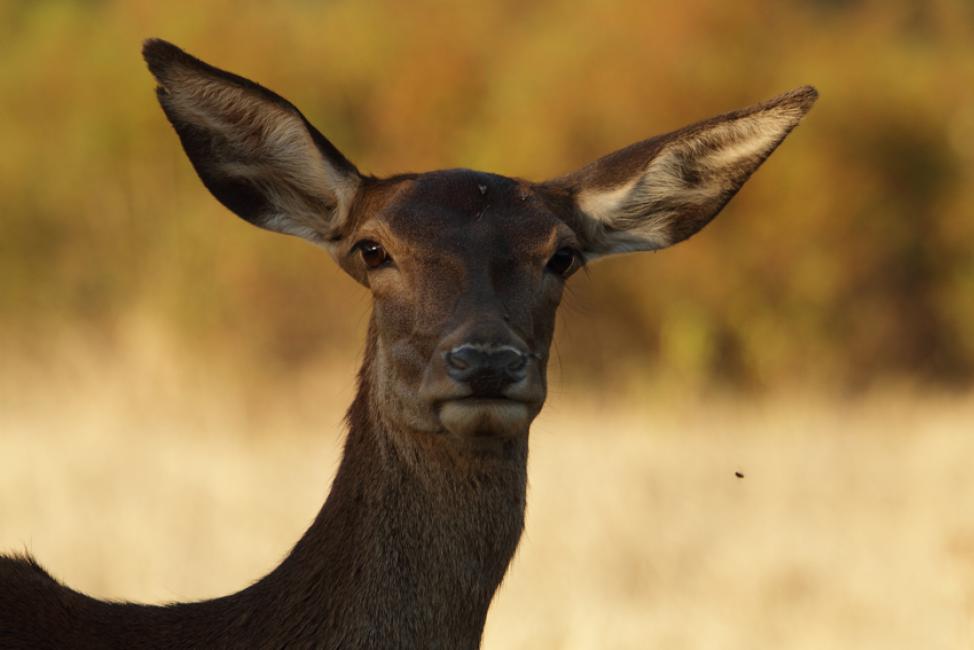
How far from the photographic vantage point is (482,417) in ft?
14.6

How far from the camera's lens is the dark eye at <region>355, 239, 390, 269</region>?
498 centimetres

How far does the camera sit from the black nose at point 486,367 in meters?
4.39

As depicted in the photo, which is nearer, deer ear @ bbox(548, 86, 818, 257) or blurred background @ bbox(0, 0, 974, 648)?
deer ear @ bbox(548, 86, 818, 257)

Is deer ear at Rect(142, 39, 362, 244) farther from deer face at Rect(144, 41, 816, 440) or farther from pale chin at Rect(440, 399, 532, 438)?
pale chin at Rect(440, 399, 532, 438)

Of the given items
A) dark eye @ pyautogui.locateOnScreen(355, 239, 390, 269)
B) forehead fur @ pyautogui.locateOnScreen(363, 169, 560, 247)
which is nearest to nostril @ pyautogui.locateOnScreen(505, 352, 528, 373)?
forehead fur @ pyautogui.locateOnScreen(363, 169, 560, 247)

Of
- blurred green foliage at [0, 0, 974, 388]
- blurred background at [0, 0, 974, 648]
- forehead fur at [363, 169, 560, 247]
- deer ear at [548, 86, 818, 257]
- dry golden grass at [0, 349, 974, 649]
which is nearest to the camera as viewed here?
forehead fur at [363, 169, 560, 247]

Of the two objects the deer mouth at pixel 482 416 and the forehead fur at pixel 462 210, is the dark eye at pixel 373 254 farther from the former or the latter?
the deer mouth at pixel 482 416

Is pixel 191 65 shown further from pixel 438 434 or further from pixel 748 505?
pixel 748 505

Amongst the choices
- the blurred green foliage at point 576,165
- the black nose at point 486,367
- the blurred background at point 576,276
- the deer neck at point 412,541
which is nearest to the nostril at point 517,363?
the black nose at point 486,367

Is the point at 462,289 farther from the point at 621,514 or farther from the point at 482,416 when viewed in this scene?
the point at 621,514

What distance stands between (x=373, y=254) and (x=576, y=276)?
11.6m

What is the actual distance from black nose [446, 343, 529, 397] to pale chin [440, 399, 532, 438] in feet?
0.11

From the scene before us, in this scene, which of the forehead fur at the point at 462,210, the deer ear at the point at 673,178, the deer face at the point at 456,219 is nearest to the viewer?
the deer face at the point at 456,219

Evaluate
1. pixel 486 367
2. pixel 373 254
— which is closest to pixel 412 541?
pixel 486 367
